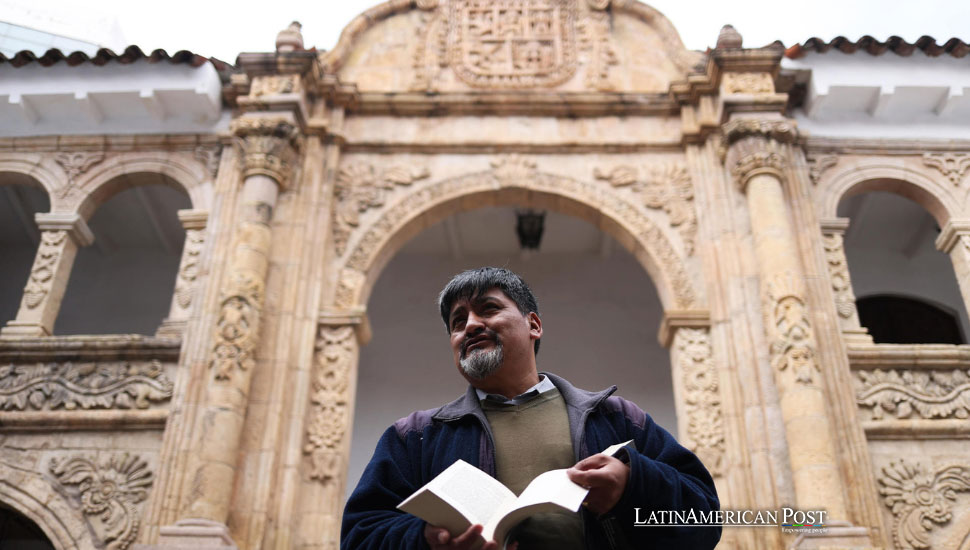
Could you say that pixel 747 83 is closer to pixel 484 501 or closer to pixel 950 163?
pixel 950 163

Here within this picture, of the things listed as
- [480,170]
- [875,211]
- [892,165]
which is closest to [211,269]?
[480,170]

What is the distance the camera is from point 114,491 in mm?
6844

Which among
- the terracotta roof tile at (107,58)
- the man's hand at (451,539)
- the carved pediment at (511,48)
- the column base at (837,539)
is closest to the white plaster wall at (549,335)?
the carved pediment at (511,48)

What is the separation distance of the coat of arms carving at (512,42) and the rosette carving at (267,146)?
2.15 meters

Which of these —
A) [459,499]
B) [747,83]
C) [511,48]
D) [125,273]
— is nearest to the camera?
[459,499]

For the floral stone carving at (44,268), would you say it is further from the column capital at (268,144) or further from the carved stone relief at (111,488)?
the column capital at (268,144)

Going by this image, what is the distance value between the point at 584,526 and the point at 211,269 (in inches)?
244

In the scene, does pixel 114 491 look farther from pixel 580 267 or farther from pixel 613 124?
pixel 580 267

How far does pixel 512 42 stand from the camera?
9297mm

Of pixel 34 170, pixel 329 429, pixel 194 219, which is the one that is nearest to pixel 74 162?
pixel 34 170

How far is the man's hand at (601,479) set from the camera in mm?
2127

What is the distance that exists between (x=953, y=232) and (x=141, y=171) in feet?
26.6

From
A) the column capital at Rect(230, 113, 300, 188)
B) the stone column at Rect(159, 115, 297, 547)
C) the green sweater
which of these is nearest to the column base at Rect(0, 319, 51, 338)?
the stone column at Rect(159, 115, 297, 547)

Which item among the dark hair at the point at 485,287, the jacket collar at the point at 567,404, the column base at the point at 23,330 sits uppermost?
the column base at the point at 23,330
